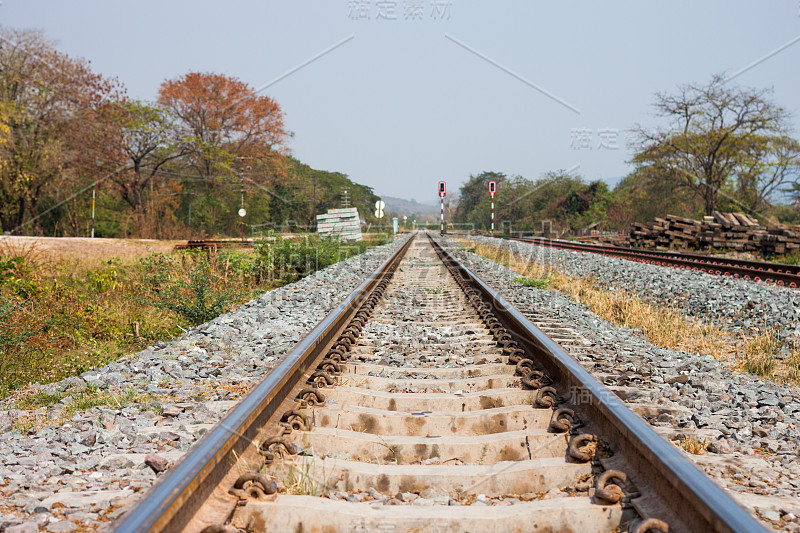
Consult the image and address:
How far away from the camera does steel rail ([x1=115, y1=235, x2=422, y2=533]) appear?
1501 millimetres

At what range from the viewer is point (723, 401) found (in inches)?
124

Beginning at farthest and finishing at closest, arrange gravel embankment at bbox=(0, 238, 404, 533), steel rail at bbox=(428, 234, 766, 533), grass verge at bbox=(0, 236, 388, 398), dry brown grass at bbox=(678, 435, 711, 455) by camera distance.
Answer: grass verge at bbox=(0, 236, 388, 398)
dry brown grass at bbox=(678, 435, 711, 455)
gravel embankment at bbox=(0, 238, 404, 533)
steel rail at bbox=(428, 234, 766, 533)

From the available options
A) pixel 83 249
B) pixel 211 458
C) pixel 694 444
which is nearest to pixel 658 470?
pixel 694 444

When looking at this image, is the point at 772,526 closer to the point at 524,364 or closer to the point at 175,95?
the point at 524,364

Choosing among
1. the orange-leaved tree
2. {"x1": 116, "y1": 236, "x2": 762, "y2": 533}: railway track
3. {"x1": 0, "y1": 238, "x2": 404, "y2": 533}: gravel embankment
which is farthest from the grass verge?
the orange-leaved tree

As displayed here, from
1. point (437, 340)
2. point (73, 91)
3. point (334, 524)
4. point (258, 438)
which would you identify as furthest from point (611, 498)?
point (73, 91)

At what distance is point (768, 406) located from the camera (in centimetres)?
308

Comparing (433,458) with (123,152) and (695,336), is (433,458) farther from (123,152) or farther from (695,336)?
(123,152)

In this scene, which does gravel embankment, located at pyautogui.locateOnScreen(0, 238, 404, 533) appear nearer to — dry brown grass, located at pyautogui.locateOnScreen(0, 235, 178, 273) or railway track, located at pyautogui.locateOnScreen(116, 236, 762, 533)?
railway track, located at pyautogui.locateOnScreen(116, 236, 762, 533)

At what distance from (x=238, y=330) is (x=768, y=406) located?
4.14m

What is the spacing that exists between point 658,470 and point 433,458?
91 centimetres

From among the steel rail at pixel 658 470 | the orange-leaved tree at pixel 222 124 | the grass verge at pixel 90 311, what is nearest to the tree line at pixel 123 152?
the orange-leaved tree at pixel 222 124

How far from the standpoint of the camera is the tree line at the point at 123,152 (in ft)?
69.6

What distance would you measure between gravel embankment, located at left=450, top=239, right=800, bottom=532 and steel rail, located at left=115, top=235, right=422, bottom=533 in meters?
1.86
